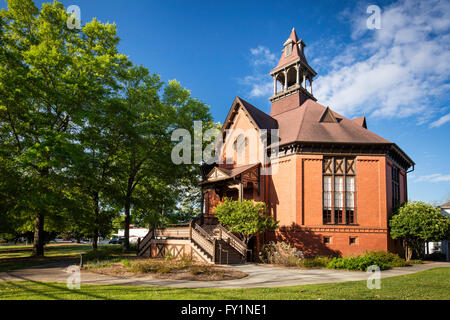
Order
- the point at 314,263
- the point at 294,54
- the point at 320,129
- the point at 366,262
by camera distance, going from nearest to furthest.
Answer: the point at 366,262, the point at 314,263, the point at 320,129, the point at 294,54

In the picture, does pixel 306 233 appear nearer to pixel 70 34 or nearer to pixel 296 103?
pixel 296 103

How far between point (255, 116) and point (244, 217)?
405 inches

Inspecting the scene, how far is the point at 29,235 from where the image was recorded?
3991cm

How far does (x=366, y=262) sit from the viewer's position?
15000 mm

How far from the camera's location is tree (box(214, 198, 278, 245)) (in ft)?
60.7

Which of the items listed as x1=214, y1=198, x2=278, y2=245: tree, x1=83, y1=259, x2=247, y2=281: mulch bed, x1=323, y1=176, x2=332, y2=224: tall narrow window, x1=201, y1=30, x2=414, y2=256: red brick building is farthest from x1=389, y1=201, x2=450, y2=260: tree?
x1=83, y1=259, x2=247, y2=281: mulch bed

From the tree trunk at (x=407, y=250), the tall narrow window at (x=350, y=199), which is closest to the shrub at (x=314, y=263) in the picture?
the tall narrow window at (x=350, y=199)

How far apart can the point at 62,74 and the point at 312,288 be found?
827 inches

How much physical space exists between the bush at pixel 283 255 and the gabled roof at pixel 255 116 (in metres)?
10.4

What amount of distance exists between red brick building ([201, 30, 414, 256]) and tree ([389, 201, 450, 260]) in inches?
31.4

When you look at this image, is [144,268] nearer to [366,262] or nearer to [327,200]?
[366,262]

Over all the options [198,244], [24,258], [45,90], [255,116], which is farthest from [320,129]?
[24,258]

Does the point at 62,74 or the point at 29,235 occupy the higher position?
the point at 62,74
